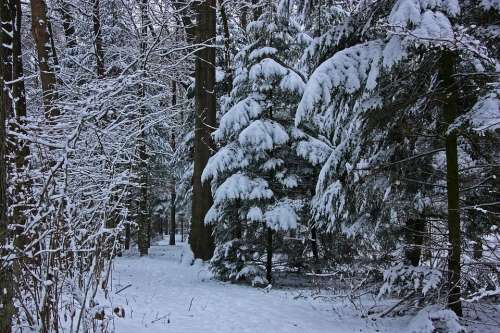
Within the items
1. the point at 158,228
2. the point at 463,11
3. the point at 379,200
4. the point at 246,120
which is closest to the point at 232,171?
the point at 246,120

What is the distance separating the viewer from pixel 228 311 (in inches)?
301

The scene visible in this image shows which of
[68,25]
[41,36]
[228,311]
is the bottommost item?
[228,311]

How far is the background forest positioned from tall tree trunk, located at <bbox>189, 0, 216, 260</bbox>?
92mm

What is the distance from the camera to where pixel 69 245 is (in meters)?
4.17

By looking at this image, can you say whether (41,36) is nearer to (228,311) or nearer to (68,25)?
(68,25)

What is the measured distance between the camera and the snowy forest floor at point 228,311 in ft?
21.1

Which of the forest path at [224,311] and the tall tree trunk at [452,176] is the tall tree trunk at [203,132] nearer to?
the forest path at [224,311]

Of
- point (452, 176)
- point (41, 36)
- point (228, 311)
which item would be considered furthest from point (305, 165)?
Result: point (41, 36)

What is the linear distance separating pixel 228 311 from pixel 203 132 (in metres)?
7.46

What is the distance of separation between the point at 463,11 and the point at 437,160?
2.24 meters

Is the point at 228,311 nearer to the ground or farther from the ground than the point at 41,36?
nearer to the ground

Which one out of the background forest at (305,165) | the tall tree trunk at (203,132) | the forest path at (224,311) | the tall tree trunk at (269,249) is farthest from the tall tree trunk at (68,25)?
the tall tree trunk at (269,249)

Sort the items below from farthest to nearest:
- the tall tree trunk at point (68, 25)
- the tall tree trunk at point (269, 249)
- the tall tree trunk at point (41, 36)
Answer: the tall tree trunk at point (68, 25), the tall tree trunk at point (269, 249), the tall tree trunk at point (41, 36)

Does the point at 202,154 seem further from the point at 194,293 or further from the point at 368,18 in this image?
the point at 368,18
